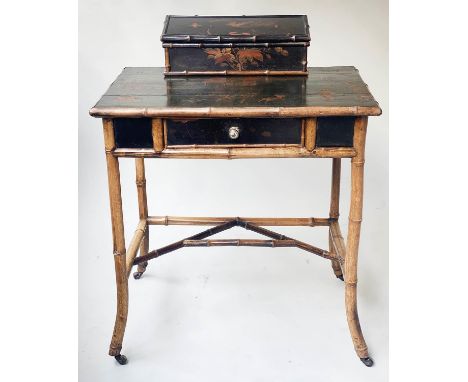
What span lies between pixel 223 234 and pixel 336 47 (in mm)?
1512

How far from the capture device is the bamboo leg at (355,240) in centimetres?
333

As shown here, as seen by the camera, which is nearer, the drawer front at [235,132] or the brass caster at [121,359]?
the drawer front at [235,132]

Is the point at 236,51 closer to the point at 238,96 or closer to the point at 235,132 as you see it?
the point at 238,96

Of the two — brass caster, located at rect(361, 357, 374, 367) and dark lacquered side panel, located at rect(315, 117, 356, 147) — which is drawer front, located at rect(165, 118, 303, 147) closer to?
dark lacquered side panel, located at rect(315, 117, 356, 147)

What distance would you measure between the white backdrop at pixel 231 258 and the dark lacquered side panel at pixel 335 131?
99cm

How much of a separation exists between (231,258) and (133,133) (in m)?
1.35

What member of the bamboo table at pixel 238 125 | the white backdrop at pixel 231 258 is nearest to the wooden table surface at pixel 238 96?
the bamboo table at pixel 238 125

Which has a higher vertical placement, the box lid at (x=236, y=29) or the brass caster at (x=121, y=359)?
the box lid at (x=236, y=29)

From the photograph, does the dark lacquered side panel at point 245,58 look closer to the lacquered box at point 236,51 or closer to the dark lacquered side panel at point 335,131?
the lacquered box at point 236,51

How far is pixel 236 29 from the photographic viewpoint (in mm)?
3838

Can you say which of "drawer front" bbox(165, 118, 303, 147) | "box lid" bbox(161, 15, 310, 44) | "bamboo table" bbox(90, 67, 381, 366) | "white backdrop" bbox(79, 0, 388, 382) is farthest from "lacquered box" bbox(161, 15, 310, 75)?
"white backdrop" bbox(79, 0, 388, 382)

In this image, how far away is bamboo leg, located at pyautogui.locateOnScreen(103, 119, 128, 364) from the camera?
3.36 m
